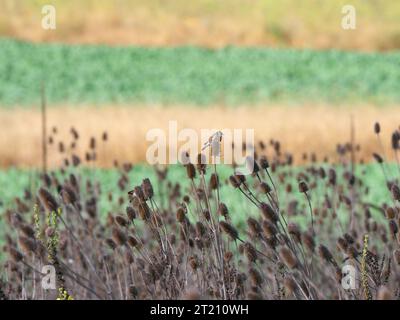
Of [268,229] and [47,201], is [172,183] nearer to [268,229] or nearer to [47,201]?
[47,201]

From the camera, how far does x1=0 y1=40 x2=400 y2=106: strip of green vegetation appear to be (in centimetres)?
2131

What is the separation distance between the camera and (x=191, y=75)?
941 inches

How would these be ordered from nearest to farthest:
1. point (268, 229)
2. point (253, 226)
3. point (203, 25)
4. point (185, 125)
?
point (268, 229), point (253, 226), point (185, 125), point (203, 25)

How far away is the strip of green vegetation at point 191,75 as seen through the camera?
2131cm

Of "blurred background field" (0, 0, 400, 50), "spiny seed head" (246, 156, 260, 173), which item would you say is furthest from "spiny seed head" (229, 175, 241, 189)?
"blurred background field" (0, 0, 400, 50)

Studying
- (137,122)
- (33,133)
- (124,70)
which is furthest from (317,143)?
(124,70)

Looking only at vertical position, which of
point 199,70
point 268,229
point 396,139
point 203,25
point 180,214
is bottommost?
point 268,229

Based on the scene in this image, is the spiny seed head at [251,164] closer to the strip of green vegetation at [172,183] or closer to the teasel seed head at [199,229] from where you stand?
the teasel seed head at [199,229]

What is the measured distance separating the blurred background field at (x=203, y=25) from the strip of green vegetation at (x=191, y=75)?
130 cm

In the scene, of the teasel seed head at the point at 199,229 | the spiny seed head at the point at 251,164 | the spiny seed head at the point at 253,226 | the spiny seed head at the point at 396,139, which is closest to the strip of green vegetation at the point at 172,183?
the spiny seed head at the point at 396,139

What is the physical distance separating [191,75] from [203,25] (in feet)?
21.5

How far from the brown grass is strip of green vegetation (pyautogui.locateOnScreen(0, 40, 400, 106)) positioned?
135cm

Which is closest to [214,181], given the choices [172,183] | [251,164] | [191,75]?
[251,164]
